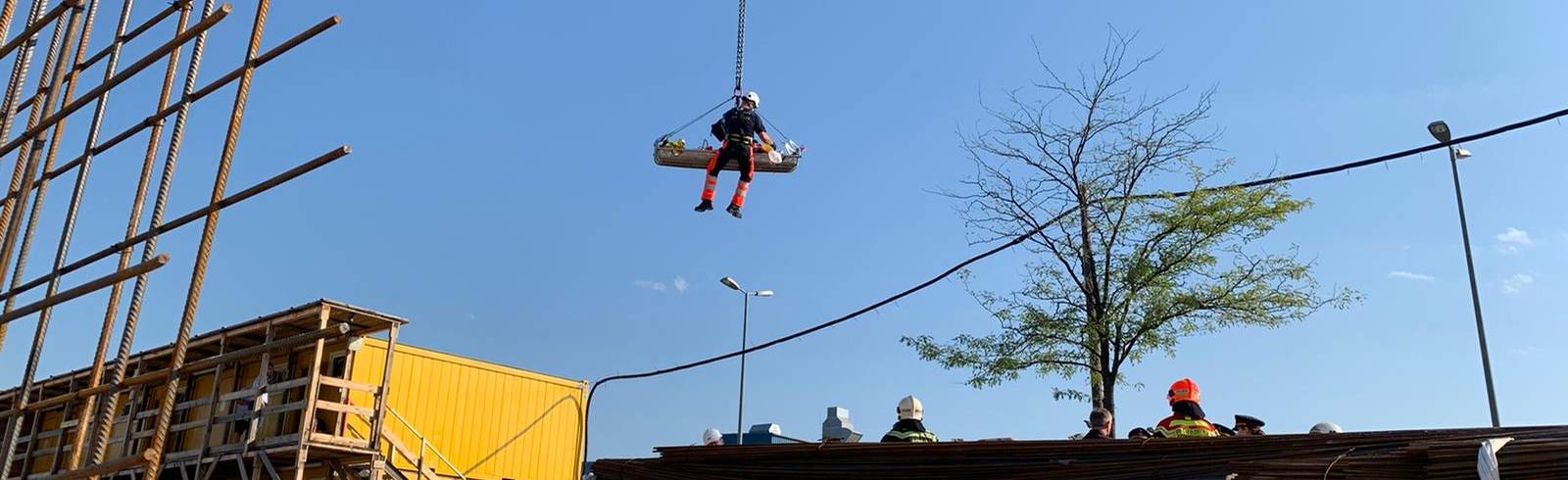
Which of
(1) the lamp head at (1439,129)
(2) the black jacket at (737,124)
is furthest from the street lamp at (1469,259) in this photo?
(2) the black jacket at (737,124)

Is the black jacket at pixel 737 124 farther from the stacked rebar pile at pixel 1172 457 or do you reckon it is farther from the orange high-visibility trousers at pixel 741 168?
the stacked rebar pile at pixel 1172 457

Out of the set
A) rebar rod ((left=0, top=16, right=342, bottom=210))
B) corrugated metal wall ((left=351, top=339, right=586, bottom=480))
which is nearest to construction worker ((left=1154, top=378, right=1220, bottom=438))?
rebar rod ((left=0, top=16, right=342, bottom=210))

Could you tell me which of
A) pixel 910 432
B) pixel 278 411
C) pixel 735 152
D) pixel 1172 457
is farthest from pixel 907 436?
pixel 278 411

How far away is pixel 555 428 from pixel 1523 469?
70.5ft

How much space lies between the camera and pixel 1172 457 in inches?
178

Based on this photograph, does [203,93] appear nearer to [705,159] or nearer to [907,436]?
[907,436]

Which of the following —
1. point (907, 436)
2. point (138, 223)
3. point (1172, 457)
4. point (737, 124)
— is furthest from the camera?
point (737, 124)

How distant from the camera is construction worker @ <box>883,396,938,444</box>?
725 centimetres

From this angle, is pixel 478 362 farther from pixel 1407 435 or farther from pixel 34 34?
pixel 1407 435

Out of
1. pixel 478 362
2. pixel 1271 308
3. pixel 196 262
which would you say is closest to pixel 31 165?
pixel 196 262

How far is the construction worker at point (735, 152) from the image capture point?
16.7m

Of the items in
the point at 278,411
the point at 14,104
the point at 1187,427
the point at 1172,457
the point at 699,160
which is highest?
the point at 699,160

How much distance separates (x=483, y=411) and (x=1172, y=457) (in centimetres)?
1953

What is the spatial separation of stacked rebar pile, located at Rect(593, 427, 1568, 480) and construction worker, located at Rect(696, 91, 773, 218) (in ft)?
37.1
